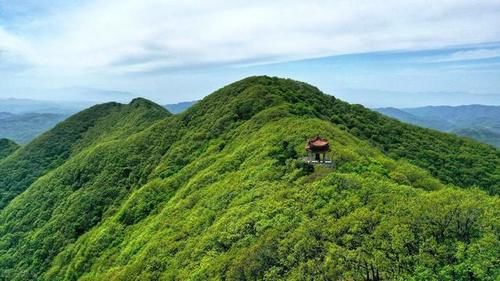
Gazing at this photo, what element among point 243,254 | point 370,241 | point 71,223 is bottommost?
point 71,223

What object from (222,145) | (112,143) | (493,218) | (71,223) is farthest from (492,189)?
(112,143)

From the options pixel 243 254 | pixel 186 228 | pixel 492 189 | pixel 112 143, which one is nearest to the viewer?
pixel 243 254

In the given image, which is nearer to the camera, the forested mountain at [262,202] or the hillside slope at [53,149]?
the forested mountain at [262,202]

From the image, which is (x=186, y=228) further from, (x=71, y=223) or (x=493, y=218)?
(x=71, y=223)

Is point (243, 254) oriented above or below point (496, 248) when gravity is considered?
below

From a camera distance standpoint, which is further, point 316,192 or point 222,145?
point 222,145

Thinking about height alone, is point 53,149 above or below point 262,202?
below

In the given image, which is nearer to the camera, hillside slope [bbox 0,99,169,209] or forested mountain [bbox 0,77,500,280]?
forested mountain [bbox 0,77,500,280]

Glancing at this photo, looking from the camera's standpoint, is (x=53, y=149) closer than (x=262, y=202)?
No
